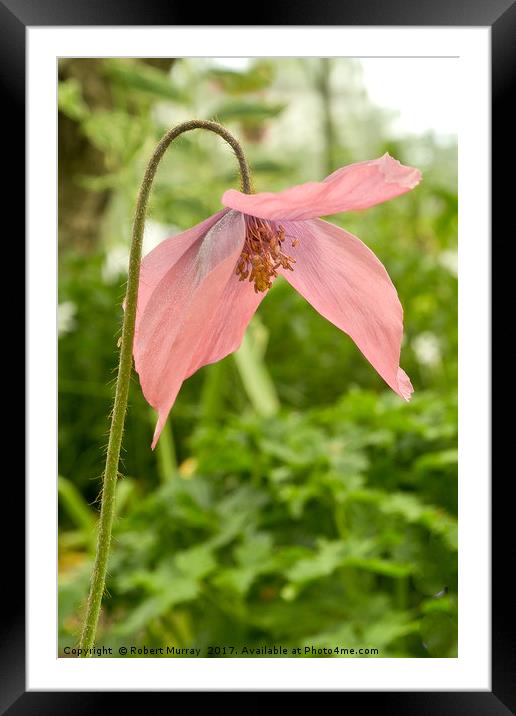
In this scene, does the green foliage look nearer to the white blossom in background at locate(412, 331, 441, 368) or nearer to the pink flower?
the white blossom in background at locate(412, 331, 441, 368)


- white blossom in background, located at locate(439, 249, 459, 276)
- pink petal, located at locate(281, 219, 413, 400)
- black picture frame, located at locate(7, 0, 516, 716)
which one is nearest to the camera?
pink petal, located at locate(281, 219, 413, 400)

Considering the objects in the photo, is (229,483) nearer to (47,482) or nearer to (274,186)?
(47,482)

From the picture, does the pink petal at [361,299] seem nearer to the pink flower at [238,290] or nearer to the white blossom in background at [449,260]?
the pink flower at [238,290]

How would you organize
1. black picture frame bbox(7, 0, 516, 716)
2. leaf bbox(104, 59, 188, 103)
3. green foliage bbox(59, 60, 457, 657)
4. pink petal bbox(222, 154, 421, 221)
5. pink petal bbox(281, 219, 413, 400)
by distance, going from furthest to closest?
leaf bbox(104, 59, 188, 103)
green foliage bbox(59, 60, 457, 657)
black picture frame bbox(7, 0, 516, 716)
pink petal bbox(281, 219, 413, 400)
pink petal bbox(222, 154, 421, 221)

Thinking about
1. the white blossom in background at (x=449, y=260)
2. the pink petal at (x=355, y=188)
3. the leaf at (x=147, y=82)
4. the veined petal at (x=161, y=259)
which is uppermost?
the leaf at (x=147, y=82)

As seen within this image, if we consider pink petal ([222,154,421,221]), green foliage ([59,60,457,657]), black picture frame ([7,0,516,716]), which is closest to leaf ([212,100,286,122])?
green foliage ([59,60,457,657])

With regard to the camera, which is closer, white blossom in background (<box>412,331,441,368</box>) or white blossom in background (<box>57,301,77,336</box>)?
white blossom in background (<box>57,301,77,336</box>)

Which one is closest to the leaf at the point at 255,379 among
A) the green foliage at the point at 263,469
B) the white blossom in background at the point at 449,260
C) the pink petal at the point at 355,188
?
the green foliage at the point at 263,469
